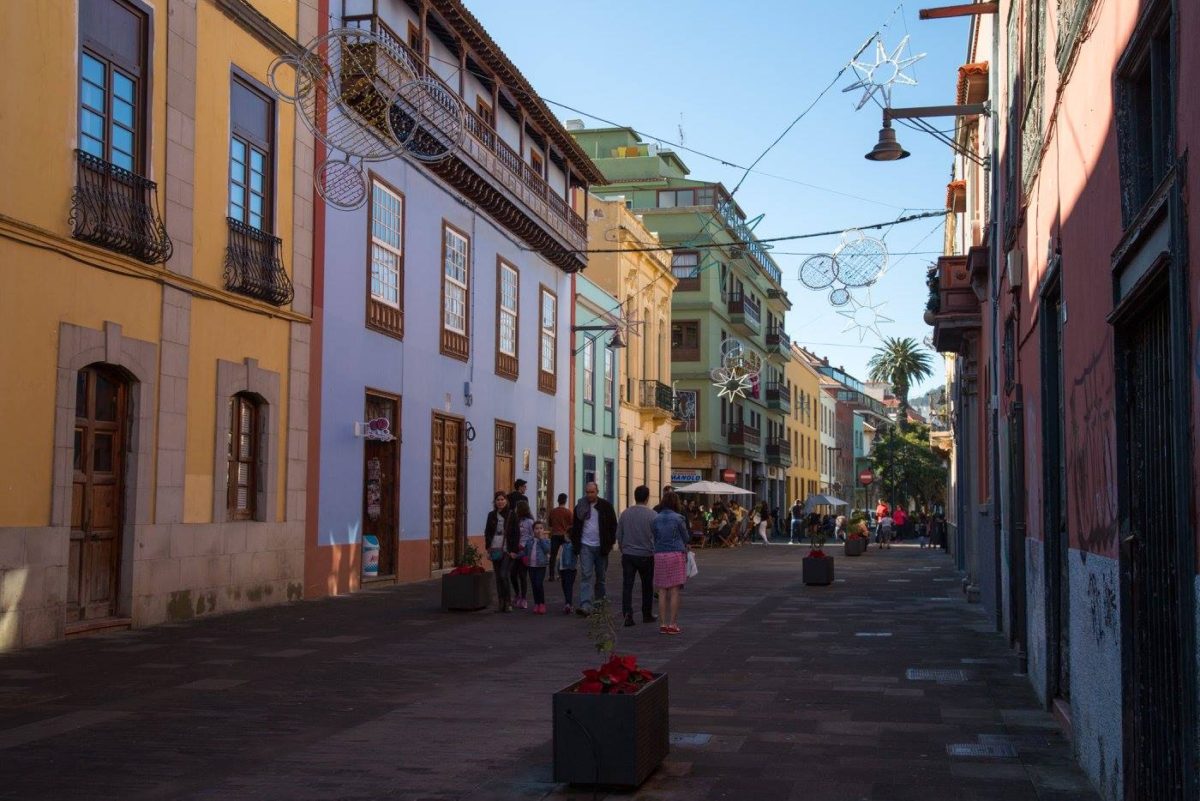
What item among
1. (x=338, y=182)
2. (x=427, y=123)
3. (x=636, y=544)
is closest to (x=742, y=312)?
(x=427, y=123)

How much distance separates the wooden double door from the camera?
83.5 feet

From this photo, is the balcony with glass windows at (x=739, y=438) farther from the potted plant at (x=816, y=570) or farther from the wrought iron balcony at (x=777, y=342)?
the potted plant at (x=816, y=570)

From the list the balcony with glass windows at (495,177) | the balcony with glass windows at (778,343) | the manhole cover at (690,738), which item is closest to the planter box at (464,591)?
the balcony with glass windows at (495,177)

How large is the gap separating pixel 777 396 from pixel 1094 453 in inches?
2519

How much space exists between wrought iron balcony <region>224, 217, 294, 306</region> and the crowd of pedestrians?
414 centimetres

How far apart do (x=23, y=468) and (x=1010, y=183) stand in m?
10.1

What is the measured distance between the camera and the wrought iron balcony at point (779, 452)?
227 ft

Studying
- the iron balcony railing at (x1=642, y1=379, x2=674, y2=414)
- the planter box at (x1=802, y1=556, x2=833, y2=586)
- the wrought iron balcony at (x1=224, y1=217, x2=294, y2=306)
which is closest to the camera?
the wrought iron balcony at (x1=224, y1=217, x2=294, y2=306)

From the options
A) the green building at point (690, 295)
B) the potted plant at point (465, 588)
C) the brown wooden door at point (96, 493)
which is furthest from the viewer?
the green building at point (690, 295)

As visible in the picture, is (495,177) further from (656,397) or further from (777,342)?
(777,342)

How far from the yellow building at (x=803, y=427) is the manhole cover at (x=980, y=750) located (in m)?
68.5

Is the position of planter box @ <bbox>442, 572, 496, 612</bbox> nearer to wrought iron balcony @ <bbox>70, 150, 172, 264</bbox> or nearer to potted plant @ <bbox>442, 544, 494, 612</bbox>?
potted plant @ <bbox>442, 544, 494, 612</bbox>

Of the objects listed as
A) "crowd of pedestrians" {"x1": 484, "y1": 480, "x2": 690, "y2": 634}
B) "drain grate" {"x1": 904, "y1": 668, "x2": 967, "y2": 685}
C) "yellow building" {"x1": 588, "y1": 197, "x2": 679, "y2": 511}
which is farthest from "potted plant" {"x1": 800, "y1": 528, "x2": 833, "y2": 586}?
"yellow building" {"x1": 588, "y1": 197, "x2": 679, "y2": 511}

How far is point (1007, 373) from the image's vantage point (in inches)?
551
